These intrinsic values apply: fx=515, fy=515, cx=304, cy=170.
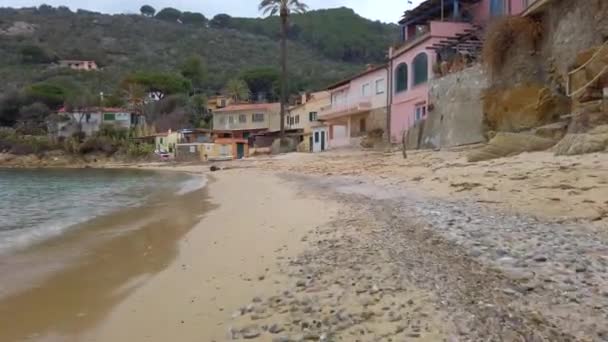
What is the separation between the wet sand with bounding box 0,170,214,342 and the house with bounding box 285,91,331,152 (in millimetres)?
32942

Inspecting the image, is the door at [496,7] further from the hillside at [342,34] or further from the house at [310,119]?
the hillside at [342,34]

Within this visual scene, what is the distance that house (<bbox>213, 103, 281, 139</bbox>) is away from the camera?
61.7 m

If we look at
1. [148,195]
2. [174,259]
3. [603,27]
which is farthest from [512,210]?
[148,195]

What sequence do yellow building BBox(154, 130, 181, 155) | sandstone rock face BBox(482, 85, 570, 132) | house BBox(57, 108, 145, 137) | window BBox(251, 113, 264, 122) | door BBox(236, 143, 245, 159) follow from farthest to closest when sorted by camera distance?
house BBox(57, 108, 145, 137)
window BBox(251, 113, 264, 122)
yellow building BBox(154, 130, 181, 155)
door BBox(236, 143, 245, 159)
sandstone rock face BBox(482, 85, 570, 132)

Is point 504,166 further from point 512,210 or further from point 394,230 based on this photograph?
point 394,230

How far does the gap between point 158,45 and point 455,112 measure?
10366cm

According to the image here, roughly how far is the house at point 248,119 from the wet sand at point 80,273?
50943 millimetres

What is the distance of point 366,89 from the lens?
35.4m

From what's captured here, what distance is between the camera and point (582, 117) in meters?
11.7

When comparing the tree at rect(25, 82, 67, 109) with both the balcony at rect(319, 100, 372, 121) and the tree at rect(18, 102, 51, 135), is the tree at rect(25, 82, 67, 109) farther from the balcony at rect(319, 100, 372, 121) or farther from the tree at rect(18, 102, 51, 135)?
the balcony at rect(319, 100, 372, 121)

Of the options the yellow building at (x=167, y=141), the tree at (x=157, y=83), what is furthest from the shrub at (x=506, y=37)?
the tree at (x=157, y=83)

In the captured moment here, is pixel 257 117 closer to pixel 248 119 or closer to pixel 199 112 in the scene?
pixel 248 119

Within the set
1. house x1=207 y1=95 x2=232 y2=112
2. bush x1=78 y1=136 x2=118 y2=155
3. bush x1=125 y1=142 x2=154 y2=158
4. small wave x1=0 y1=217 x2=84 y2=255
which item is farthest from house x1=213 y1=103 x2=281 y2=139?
small wave x1=0 y1=217 x2=84 y2=255

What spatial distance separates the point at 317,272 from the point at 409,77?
25.0 metres
